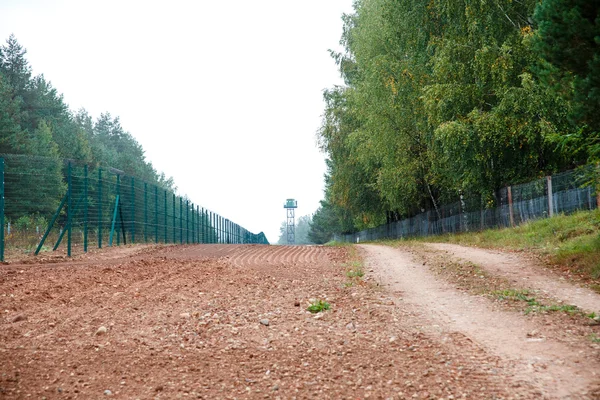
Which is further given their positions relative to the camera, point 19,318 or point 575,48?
point 575,48

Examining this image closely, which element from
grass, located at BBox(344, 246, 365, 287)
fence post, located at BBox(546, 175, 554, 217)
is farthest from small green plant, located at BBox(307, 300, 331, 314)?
fence post, located at BBox(546, 175, 554, 217)

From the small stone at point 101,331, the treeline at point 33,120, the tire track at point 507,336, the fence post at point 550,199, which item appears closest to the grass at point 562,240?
the fence post at point 550,199

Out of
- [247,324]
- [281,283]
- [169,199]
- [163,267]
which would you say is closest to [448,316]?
[247,324]

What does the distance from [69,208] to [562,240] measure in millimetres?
13184

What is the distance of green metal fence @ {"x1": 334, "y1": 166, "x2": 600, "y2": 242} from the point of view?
15328mm

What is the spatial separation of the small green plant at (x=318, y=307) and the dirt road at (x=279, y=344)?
5.2 inches

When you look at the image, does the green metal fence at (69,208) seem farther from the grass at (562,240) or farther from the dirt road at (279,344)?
the grass at (562,240)

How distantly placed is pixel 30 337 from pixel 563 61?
738cm

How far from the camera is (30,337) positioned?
588cm

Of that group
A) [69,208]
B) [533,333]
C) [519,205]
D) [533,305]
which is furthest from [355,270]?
[519,205]

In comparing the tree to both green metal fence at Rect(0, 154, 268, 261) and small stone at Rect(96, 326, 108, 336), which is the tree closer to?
small stone at Rect(96, 326, 108, 336)

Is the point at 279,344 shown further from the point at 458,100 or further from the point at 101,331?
the point at 458,100

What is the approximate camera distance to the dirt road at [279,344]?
4406mm

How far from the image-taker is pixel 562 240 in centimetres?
1312
